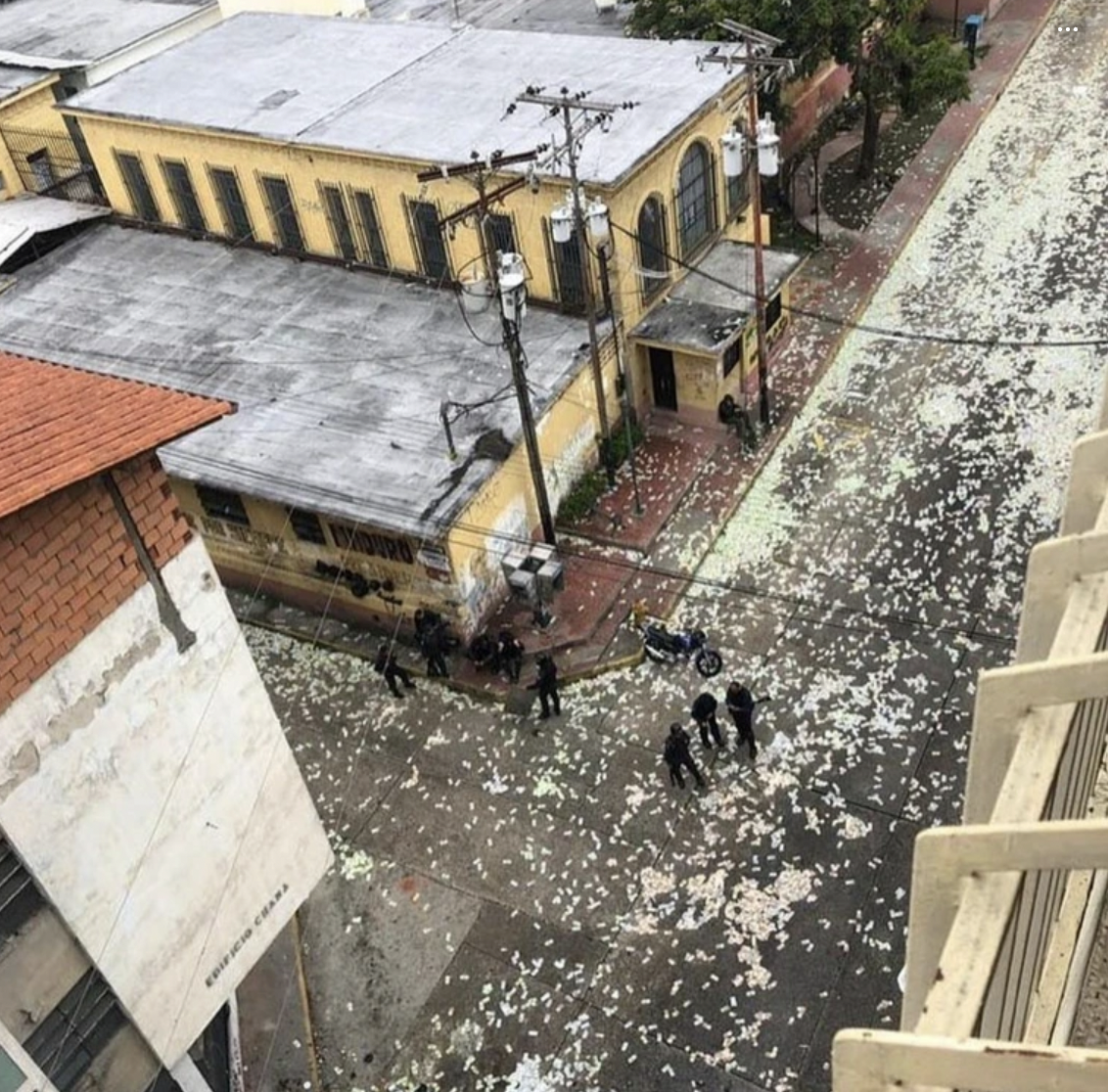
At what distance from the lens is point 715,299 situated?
2048 cm

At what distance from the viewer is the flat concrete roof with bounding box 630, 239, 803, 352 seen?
64.5ft

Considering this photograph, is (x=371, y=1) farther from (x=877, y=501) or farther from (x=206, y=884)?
(x=206, y=884)

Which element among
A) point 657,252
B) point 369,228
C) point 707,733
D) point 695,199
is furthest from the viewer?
point 369,228

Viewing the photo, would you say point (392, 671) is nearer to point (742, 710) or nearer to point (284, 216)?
point (742, 710)

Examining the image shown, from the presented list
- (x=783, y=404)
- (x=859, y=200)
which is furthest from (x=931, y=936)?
(x=859, y=200)

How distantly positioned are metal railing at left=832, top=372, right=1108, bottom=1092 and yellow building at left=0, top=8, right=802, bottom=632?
33.8ft

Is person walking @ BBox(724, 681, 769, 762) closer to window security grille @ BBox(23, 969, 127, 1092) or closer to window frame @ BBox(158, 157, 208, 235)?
window security grille @ BBox(23, 969, 127, 1092)

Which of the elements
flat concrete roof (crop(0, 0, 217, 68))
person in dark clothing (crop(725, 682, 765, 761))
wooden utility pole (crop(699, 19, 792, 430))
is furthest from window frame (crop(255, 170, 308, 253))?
person in dark clothing (crop(725, 682, 765, 761))

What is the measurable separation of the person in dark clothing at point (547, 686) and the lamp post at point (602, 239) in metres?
4.14

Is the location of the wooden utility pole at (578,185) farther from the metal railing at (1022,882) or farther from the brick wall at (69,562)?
the metal railing at (1022,882)

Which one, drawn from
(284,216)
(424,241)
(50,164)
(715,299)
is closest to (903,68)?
(715,299)

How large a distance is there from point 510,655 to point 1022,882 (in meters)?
11.6

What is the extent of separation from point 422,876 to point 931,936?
9934mm

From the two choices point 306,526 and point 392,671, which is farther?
point 306,526
